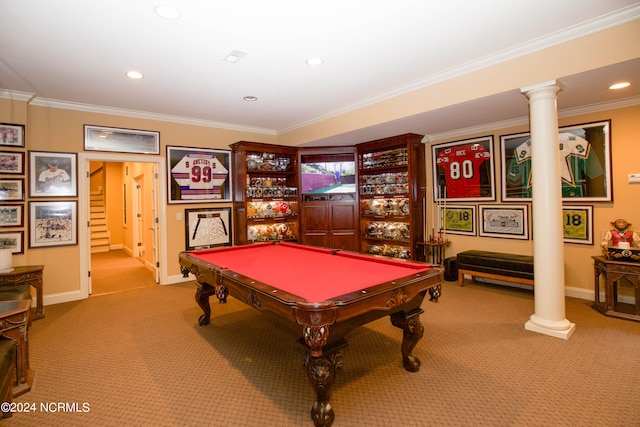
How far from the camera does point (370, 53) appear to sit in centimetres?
313

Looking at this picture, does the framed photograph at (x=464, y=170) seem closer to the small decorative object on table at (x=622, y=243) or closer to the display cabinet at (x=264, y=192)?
the small decorative object on table at (x=622, y=243)

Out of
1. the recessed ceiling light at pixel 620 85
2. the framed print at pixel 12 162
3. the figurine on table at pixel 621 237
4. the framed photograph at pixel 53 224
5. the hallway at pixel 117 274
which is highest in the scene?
the recessed ceiling light at pixel 620 85

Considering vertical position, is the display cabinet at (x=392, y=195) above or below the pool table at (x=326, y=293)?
above

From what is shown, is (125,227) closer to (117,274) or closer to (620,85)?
(117,274)

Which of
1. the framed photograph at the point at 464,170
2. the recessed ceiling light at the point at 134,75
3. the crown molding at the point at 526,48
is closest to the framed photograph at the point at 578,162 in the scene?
the framed photograph at the point at 464,170

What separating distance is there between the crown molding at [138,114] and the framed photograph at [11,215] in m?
1.42

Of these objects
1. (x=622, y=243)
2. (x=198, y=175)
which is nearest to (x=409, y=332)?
(x=622, y=243)

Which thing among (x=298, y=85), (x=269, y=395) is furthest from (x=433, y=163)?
(x=269, y=395)

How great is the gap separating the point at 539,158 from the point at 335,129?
290cm

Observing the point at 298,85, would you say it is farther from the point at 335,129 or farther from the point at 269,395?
the point at 269,395

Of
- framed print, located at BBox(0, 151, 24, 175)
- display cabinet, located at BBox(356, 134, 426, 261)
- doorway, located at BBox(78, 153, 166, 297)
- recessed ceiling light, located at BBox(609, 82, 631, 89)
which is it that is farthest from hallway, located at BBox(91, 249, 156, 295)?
recessed ceiling light, located at BBox(609, 82, 631, 89)

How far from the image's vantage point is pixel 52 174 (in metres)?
4.36

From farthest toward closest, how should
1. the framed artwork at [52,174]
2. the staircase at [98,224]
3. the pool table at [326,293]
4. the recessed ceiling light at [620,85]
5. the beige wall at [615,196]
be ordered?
the staircase at [98,224] < the framed artwork at [52,174] < the beige wall at [615,196] < the recessed ceiling light at [620,85] < the pool table at [326,293]

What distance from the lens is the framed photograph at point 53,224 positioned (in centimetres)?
424
